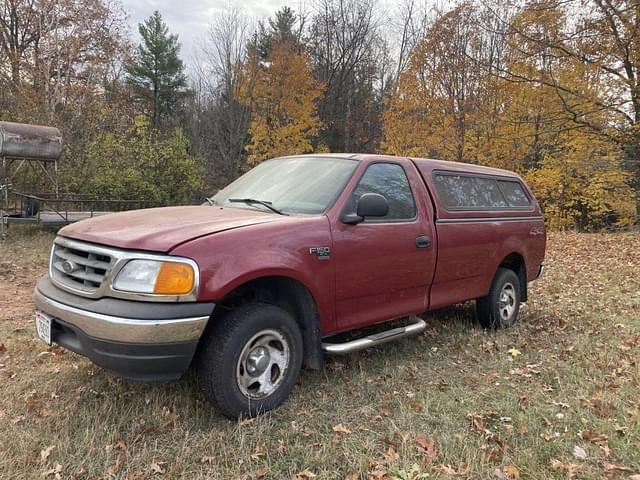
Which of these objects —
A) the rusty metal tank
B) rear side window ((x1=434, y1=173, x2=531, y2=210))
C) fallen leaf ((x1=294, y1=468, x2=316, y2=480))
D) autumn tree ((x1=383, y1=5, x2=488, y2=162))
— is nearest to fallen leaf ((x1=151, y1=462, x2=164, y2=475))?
fallen leaf ((x1=294, y1=468, x2=316, y2=480))

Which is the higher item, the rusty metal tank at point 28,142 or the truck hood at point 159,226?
the rusty metal tank at point 28,142

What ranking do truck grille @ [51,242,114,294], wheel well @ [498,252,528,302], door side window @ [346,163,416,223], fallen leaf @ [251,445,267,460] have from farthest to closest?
wheel well @ [498,252,528,302]
door side window @ [346,163,416,223]
truck grille @ [51,242,114,294]
fallen leaf @ [251,445,267,460]

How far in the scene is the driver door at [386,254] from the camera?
363cm

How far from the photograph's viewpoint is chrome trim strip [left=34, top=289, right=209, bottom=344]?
2660mm

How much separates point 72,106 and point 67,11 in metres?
5.06

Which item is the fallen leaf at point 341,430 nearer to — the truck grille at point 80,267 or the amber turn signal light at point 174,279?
the amber turn signal light at point 174,279

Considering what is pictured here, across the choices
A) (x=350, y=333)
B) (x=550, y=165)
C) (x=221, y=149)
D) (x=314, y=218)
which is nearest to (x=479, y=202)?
(x=350, y=333)

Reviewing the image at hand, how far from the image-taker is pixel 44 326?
10.2ft

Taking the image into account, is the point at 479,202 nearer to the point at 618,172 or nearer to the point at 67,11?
the point at 618,172

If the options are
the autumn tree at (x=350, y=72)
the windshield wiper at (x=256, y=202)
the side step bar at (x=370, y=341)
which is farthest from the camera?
the autumn tree at (x=350, y=72)

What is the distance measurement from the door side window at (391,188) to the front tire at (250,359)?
1236 mm

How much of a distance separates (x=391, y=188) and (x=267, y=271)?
5.38 feet

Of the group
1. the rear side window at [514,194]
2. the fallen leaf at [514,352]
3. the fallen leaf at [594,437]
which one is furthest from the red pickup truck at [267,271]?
the fallen leaf at [594,437]

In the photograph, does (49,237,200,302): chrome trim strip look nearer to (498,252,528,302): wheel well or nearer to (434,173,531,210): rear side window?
(434,173,531,210): rear side window
